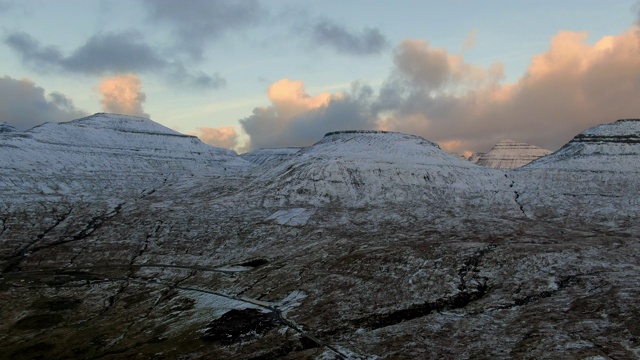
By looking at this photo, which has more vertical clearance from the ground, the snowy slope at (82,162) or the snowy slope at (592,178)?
the snowy slope at (82,162)

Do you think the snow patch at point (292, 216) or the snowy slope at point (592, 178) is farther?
the snowy slope at point (592, 178)

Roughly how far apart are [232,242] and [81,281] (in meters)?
27.6

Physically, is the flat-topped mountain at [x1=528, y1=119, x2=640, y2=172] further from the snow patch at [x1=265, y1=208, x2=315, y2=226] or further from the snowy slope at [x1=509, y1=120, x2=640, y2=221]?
the snow patch at [x1=265, y1=208, x2=315, y2=226]

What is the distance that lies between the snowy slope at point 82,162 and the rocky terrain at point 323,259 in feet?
3.98

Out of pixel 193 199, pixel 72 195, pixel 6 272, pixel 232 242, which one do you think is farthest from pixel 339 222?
pixel 72 195

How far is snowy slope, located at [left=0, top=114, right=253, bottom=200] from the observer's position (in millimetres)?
125438

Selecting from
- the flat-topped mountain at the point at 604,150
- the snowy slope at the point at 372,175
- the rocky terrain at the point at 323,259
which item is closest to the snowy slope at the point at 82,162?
the rocky terrain at the point at 323,259

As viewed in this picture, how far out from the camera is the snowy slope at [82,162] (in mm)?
125438

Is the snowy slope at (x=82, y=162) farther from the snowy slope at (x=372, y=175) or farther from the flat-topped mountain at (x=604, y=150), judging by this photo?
the flat-topped mountain at (x=604, y=150)

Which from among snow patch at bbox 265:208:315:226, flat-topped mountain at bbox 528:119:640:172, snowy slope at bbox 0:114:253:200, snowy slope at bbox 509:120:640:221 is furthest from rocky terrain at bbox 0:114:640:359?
flat-topped mountain at bbox 528:119:640:172

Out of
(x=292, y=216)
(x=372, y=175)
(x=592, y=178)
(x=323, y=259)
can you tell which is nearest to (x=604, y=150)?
(x=592, y=178)

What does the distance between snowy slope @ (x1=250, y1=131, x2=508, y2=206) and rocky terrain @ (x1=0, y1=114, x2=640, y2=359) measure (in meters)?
0.75

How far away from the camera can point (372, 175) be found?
5276 inches

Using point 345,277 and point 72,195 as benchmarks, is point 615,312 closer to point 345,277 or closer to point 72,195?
point 345,277
